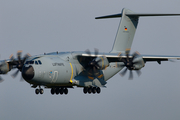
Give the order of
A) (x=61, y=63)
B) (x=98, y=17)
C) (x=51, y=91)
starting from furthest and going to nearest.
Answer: (x=98, y=17)
(x=51, y=91)
(x=61, y=63)

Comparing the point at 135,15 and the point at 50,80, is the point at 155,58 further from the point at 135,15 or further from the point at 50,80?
the point at 50,80

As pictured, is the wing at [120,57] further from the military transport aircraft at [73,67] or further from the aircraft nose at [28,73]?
the aircraft nose at [28,73]

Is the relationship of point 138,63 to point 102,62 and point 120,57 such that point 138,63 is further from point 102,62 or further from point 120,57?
point 102,62

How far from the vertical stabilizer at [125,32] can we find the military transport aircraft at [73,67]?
79cm

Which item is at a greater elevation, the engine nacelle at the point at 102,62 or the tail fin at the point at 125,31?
the tail fin at the point at 125,31

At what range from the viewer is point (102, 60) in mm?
25969

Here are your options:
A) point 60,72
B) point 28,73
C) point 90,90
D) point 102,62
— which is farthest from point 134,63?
point 28,73

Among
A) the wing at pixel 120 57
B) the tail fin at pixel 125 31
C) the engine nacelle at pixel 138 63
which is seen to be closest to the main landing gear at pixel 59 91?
the wing at pixel 120 57

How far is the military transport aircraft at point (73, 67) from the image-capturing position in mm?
24625

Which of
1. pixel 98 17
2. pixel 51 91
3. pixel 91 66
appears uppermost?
pixel 98 17

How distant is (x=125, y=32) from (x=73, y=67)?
5925 millimetres

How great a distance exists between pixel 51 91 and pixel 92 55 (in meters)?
4.20

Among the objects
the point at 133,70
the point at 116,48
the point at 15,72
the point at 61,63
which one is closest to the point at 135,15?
the point at 116,48

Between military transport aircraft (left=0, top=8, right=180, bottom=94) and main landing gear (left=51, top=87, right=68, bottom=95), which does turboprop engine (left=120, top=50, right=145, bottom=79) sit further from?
main landing gear (left=51, top=87, right=68, bottom=95)
